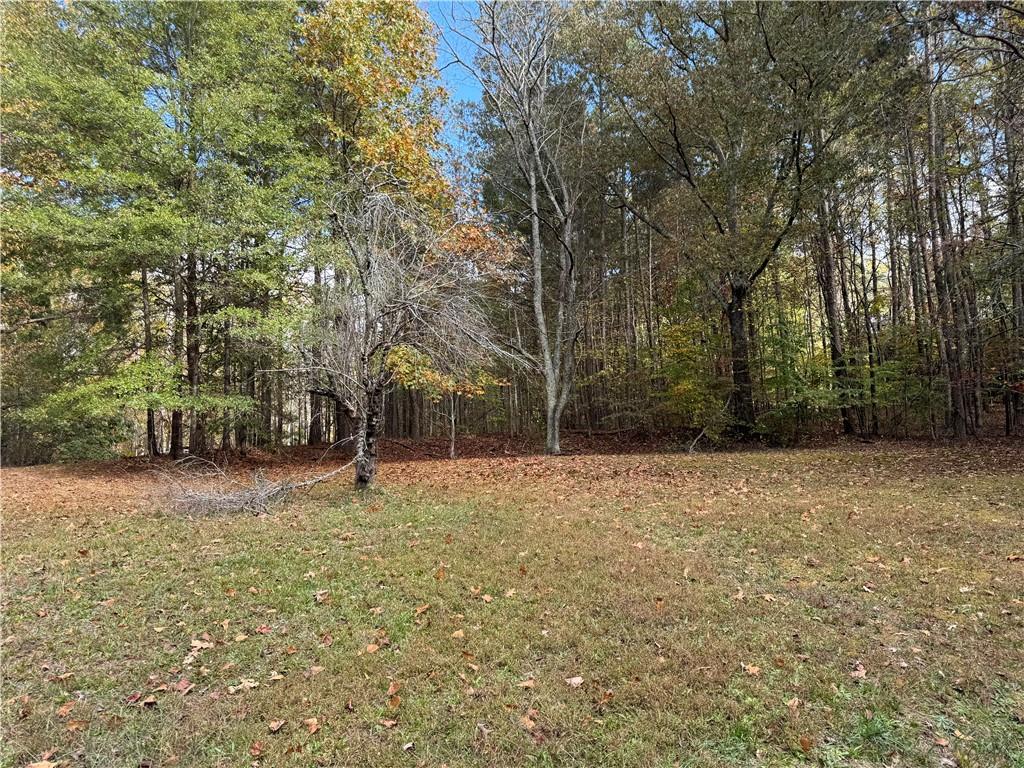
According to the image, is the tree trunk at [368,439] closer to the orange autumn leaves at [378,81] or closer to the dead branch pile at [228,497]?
the dead branch pile at [228,497]

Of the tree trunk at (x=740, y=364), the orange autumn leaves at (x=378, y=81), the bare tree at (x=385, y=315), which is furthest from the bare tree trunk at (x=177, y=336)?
the tree trunk at (x=740, y=364)

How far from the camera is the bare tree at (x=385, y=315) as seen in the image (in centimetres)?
771

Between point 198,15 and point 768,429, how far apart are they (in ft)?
65.1

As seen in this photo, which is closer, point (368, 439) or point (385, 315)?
point (385, 315)

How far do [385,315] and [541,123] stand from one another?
11110 millimetres

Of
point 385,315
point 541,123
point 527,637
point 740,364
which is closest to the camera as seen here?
point 527,637

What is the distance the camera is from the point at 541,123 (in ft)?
51.3

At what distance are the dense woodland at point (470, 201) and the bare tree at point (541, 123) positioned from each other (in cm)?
11

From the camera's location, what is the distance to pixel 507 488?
9320mm

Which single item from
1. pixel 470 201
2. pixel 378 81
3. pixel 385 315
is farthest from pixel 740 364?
pixel 378 81

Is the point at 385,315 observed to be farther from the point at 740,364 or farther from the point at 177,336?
the point at 740,364

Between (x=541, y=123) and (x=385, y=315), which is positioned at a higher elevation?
(x=541, y=123)

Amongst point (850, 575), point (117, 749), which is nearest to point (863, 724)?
point (850, 575)

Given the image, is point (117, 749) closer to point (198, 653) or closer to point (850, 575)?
point (198, 653)
